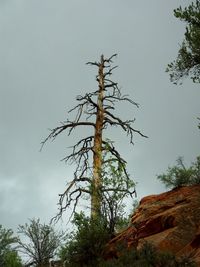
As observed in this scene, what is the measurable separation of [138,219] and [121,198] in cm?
134

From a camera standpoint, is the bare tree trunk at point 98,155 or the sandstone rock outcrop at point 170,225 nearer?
the sandstone rock outcrop at point 170,225

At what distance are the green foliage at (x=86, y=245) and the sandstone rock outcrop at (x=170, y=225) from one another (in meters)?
0.40

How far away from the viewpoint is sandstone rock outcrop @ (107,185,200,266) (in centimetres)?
1210

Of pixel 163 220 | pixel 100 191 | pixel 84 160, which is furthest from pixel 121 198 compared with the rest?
pixel 84 160

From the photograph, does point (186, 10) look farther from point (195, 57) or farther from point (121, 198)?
point (121, 198)

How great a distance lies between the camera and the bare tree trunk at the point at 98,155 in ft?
55.1

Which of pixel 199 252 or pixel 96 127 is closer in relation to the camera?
pixel 199 252

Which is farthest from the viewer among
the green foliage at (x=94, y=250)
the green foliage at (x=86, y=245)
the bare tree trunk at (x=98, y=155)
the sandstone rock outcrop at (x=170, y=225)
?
the bare tree trunk at (x=98, y=155)

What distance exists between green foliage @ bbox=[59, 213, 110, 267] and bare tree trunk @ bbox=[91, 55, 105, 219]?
1027 millimetres

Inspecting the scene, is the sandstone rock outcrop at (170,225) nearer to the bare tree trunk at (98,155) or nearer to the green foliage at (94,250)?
the green foliage at (94,250)

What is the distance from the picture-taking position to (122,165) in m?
20.4

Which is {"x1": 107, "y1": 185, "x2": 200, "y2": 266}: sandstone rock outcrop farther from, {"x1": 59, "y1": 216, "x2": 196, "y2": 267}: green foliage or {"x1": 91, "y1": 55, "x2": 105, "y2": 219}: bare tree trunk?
{"x1": 91, "y1": 55, "x2": 105, "y2": 219}: bare tree trunk

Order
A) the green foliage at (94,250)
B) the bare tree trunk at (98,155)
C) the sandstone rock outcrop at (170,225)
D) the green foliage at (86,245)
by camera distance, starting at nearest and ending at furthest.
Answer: the green foliage at (94,250)
the sandstone rock outcrop at (170,225)
the green foliage at (86,245)
the bare tree trunk at (98,155)

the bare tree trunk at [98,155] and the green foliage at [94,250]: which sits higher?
the bare tree trunk at [98,155]
